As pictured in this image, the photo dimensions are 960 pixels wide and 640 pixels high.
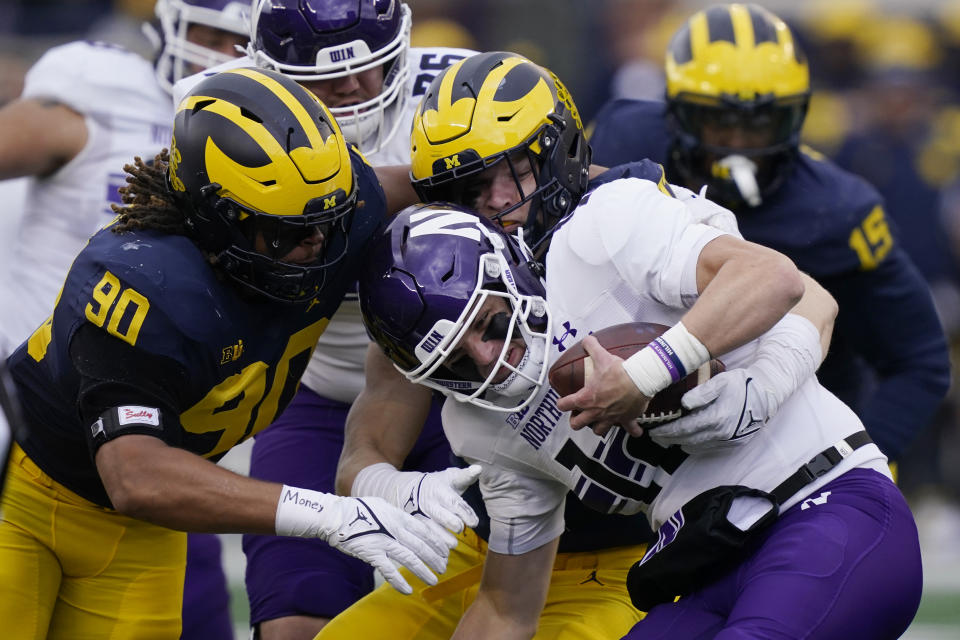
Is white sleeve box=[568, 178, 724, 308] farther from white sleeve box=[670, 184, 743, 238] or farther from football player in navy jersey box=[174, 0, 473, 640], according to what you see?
football player in navy jersey box=[174, 0, 473, 640]

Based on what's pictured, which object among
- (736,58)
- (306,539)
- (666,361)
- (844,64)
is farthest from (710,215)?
(844,64)

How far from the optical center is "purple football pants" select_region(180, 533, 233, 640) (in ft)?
13.3

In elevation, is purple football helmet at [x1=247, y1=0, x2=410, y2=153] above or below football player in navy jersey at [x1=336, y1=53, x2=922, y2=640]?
above

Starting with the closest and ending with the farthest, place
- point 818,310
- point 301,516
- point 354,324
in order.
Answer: point 301,516
point 818,310
point 354,324

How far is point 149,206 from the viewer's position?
3.08 meters

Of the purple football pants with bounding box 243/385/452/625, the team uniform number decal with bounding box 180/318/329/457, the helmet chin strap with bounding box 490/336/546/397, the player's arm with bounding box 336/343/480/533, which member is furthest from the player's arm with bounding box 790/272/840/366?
the purple football pants with bounding box 243/385/452/625

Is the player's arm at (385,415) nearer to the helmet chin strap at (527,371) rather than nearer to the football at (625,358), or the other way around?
the helmet chin strap at (527,371)

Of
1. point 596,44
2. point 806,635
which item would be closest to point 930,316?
point 806,635

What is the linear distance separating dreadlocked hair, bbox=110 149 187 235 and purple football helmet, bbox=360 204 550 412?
0.46 meters

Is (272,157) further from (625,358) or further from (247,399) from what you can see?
(625,358)

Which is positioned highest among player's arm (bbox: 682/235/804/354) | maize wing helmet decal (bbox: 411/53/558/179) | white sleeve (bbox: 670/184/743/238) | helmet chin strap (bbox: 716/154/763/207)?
maize wing helmet decal (bbox: 411/53/558/179)

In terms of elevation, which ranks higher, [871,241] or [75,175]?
[75,175]

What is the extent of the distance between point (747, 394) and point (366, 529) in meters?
0.80

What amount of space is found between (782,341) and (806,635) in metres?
0.60
